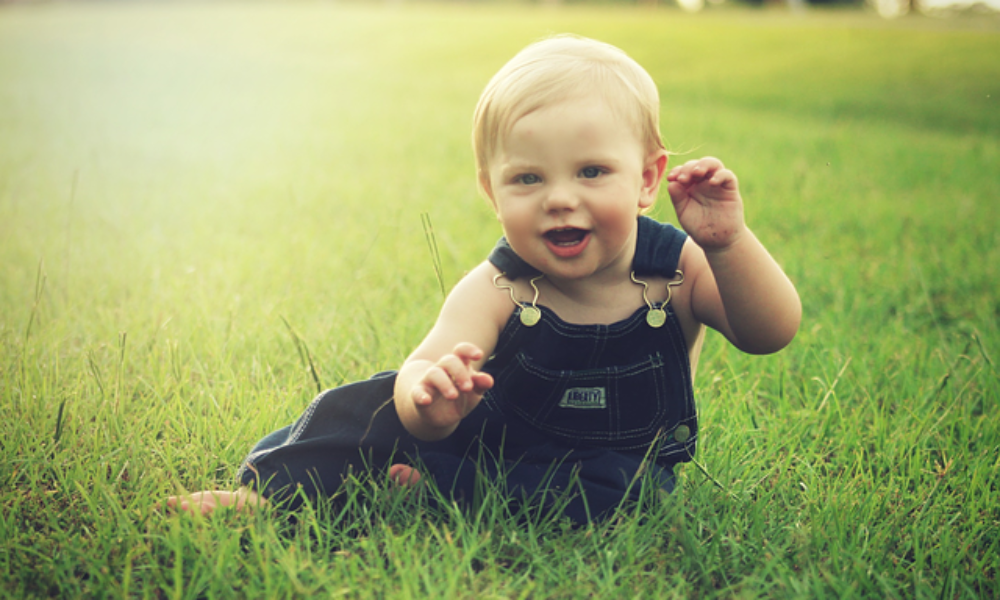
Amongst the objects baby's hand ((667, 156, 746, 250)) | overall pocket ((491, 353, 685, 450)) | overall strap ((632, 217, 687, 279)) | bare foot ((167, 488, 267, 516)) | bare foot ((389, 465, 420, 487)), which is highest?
baby's hand ((667, 156, 746, 250))

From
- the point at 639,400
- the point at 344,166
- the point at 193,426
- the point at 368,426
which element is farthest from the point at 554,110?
the point at 344,166

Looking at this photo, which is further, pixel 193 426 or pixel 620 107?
pixel 193 426

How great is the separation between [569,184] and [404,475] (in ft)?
2.48

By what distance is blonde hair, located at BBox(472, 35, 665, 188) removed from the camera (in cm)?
163

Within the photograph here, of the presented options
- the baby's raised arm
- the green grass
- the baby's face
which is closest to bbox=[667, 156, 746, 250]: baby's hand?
the baby's face

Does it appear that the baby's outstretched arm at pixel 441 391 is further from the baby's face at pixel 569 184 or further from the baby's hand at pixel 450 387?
the baby's face at pixel 569 184

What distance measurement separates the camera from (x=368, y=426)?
185 centimetres

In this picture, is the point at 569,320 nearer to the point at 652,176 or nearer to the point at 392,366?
the point at 652,176

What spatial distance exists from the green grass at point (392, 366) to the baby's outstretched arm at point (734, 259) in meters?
0.39

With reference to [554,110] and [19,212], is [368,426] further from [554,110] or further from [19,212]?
[19,212]

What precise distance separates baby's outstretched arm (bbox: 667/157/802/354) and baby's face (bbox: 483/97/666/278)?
0.12 meters

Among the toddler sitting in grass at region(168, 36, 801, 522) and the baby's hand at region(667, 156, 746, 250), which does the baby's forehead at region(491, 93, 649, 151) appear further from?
the baby's hand at region(667, 156, 746, 250)

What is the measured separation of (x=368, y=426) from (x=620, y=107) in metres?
0.92

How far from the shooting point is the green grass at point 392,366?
4.98ft
